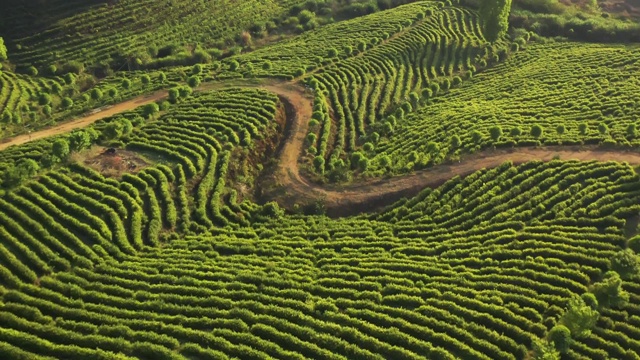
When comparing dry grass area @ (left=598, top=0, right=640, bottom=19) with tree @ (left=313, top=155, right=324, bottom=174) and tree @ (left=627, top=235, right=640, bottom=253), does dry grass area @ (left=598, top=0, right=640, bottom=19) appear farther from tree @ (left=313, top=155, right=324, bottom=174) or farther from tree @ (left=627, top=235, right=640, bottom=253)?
tree @ (left=313, top=155, right=324, bottom=174)

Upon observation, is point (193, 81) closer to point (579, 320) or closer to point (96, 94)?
point (96, 94)

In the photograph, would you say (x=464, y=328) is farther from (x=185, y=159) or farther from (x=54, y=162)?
(x=54, y=162)

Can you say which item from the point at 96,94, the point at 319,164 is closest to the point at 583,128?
the point at 319,164

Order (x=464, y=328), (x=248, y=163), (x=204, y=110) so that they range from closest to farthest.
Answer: (x=464, y=328) → (x=248, y=163) → (x=204, y=110)

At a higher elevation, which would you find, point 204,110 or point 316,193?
point 204,110

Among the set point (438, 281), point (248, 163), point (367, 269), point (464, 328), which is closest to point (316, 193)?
point (248, 163)

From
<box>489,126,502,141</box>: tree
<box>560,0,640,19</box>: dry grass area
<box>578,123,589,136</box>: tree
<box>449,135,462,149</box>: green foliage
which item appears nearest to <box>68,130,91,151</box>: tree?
<box>449,135,462,149</box>: green foliage

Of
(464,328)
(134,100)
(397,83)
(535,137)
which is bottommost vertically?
(464,328)
